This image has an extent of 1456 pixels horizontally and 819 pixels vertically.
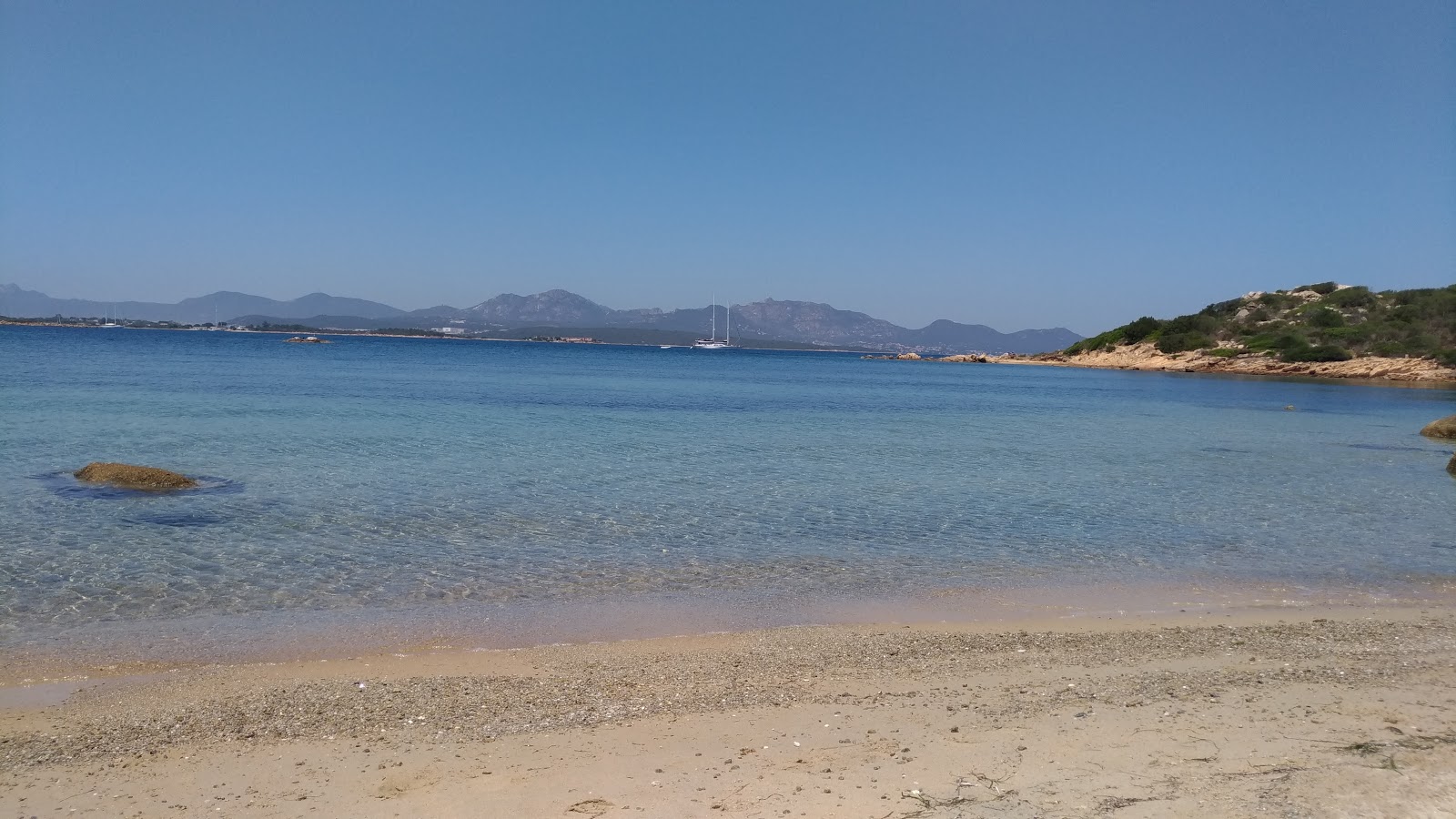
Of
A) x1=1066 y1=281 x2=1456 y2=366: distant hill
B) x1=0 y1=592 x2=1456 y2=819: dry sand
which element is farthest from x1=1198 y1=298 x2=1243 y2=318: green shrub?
x1=0 y1=592 x2=1456 y2=819: dry sand

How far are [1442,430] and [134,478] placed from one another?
3618cm

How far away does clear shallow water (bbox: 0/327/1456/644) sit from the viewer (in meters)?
10.4

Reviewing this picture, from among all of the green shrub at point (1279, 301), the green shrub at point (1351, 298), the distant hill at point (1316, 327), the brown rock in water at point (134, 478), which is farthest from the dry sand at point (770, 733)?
the green shrub at point (1279, 301)

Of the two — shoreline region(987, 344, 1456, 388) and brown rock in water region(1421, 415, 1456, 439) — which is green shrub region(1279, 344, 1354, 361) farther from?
brown rock in water region(1421, 415, 1456, 439)

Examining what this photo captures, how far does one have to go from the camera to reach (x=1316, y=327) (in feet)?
306

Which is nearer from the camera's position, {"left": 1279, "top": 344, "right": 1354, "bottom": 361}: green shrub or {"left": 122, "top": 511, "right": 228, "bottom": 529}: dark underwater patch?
{"left": 122, "top": 511, "right": 228, "bottom": 529}: dark underwater patch

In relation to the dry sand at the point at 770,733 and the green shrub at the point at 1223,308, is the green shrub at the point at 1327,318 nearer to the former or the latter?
the green shrub at the point at 1223,308

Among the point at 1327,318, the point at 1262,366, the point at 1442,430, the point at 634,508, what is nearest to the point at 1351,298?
the point at 1327,318

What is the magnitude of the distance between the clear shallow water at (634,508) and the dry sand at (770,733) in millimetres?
2294

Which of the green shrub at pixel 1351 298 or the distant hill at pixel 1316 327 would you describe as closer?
the distant hill at pixel 1316 327

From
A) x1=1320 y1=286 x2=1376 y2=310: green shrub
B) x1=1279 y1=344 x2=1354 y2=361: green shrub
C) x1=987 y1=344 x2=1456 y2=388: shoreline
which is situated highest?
x1=1320 y1=286 x2=1376 y2=310: green shrub

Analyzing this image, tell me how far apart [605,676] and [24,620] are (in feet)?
18.4

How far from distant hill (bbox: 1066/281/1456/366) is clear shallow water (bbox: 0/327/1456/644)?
194 ft

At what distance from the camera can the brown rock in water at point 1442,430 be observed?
3012 cm
